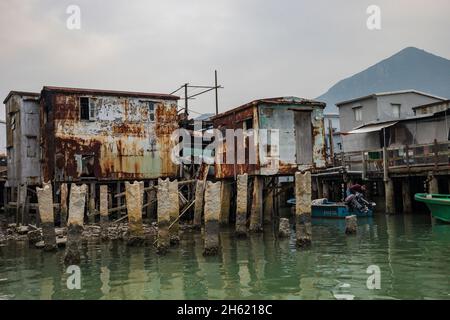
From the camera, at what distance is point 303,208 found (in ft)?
53.9

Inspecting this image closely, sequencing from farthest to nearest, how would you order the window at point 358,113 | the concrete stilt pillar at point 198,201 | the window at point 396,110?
the window at point 358,113 < the window at point 396,110 < the concrete stilt pillar at point 198,201

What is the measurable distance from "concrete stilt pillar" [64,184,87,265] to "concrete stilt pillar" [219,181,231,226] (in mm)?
10219

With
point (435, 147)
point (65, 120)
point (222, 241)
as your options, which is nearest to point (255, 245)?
point (222, 241)

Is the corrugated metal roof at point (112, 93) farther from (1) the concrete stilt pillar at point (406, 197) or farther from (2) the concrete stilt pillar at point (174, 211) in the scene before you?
(1) the concrete stilt pillar at point (406, 197)

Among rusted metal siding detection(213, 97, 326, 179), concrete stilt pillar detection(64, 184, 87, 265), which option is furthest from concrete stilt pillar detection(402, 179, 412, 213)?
concrete stilt pillar detection(64, 184, 87, 265)

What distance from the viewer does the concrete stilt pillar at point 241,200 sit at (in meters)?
18.6

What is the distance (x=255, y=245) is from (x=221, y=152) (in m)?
7.21

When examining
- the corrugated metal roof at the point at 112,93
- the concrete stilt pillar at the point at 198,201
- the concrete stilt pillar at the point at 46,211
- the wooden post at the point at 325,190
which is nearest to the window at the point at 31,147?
the corrugated metal roof at the point at 112,93

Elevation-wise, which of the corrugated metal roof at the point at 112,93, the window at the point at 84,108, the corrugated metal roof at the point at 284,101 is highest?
the corrugated metal roof at the point at 112,93

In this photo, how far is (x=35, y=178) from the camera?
29438 millimetres

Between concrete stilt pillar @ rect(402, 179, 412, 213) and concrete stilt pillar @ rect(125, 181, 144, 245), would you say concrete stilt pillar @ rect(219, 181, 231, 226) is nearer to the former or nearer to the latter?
concrete stilt pillar @ rect(125, 181, 144, 245)

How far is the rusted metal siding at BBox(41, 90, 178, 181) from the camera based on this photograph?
26.6 metres

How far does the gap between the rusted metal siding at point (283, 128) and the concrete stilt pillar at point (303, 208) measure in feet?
13.6
